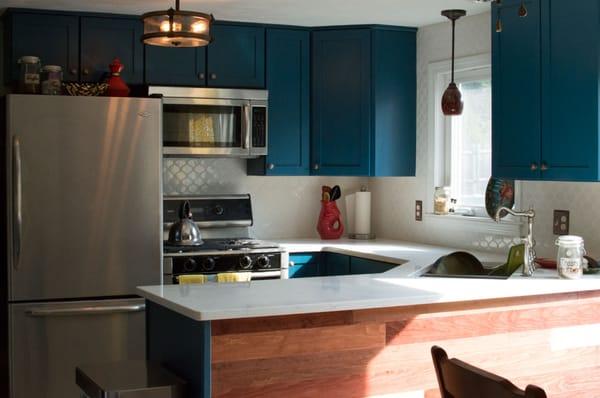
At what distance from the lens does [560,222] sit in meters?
4.54

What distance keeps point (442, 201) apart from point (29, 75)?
8.06 feet

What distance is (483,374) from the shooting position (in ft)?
7.44

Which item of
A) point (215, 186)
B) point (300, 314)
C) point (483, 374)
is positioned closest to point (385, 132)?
point (215, 186)

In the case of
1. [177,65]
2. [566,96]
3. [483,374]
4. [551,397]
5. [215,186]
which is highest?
[177,65]

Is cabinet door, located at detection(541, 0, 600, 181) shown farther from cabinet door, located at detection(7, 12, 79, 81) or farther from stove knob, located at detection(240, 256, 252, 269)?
cabinet door, located at detection(7, 12, 79, 81)

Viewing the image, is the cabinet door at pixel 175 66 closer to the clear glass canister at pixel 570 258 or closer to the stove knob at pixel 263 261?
the stove knob at pixel 263 261

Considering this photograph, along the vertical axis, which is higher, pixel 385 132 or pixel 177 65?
pixel 177 65

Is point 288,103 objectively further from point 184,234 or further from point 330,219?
point 184,234

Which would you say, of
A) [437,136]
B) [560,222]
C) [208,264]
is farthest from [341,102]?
[560,222]

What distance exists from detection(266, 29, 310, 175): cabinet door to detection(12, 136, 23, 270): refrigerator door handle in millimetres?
1599

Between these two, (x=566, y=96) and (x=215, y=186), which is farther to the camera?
(x=215, y=186)

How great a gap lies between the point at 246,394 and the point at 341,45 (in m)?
3.10

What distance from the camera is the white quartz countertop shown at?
299 cm

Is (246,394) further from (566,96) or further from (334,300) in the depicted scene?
(566,96)
